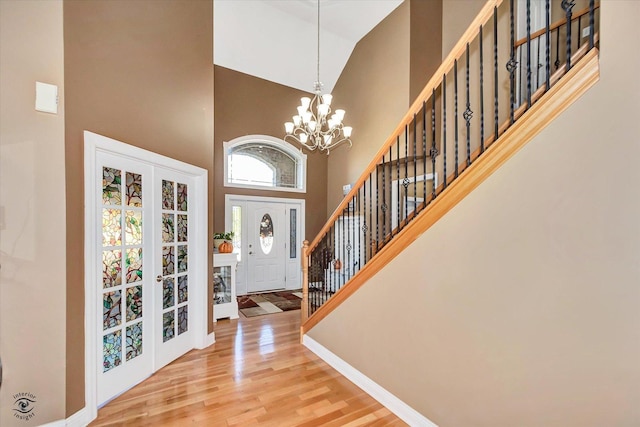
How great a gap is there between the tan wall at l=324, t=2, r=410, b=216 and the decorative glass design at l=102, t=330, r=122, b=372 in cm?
482

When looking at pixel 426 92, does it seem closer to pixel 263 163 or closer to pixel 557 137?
pixel 557 137

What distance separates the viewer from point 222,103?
5.97 meters

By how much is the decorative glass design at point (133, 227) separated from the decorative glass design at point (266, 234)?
146 inches

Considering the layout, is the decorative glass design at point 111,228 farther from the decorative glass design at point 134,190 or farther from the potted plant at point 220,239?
the potted plant at point 220,239

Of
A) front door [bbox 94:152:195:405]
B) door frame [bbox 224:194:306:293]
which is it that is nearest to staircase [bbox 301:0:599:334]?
front door [bbox 94:152:195:405]

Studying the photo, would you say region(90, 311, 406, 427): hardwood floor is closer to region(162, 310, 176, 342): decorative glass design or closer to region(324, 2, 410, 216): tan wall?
region(162, 310, 176, 342): decorative glass design

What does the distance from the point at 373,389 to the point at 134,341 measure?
2185 millimetres

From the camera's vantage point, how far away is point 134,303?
2.75 metres

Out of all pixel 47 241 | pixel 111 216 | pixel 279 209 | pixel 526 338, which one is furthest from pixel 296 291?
pixel 526 338

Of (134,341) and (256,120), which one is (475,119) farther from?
(256,120)

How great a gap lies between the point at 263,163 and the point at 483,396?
5.73 meters

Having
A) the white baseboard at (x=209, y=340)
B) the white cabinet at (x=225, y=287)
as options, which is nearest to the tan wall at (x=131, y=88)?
the white cabinet at (x=225, y=287)

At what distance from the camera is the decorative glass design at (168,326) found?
3102 millimetres

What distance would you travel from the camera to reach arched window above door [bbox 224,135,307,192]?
615 cm
